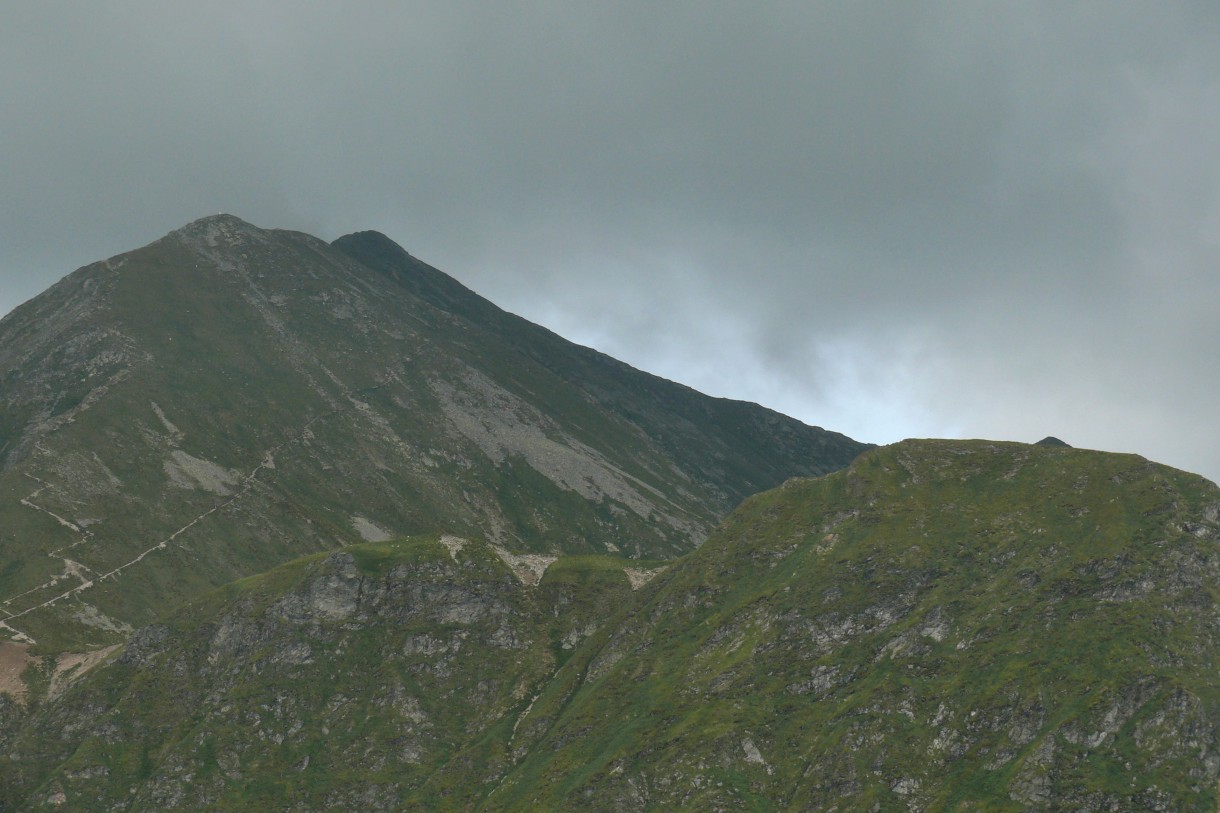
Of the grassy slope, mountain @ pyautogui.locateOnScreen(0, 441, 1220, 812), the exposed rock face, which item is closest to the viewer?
the grassy slope

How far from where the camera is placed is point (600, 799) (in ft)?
427

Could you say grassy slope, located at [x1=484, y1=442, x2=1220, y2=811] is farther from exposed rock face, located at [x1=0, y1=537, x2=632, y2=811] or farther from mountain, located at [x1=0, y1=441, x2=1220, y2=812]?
exposed rock face, located at [x1=0, y1=537, x2=632, y2=811]

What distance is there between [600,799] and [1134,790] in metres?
58.9

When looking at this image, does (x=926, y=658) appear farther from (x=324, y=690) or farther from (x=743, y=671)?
(x=324, y=690)

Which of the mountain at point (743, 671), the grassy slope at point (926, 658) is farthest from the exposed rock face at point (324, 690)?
the grassy slope at point (926, 658)

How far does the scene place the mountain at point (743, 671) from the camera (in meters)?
118

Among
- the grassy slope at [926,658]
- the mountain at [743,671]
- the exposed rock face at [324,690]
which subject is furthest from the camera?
the exposed rock face at [324,690]

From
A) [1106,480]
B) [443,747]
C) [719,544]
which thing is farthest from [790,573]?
[443,747]

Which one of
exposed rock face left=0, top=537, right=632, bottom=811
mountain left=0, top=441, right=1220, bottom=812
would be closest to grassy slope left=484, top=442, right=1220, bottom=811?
mountain left=0, top=441, right=1220, bottom=812

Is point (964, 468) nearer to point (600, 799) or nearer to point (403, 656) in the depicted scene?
point (600, 799)

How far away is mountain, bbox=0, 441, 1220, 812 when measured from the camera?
387 ft

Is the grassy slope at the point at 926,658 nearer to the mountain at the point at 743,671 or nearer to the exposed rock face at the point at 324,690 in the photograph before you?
the mountain at the point at 743,671

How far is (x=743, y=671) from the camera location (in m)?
145

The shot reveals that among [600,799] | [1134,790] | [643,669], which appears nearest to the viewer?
[1134,790]
